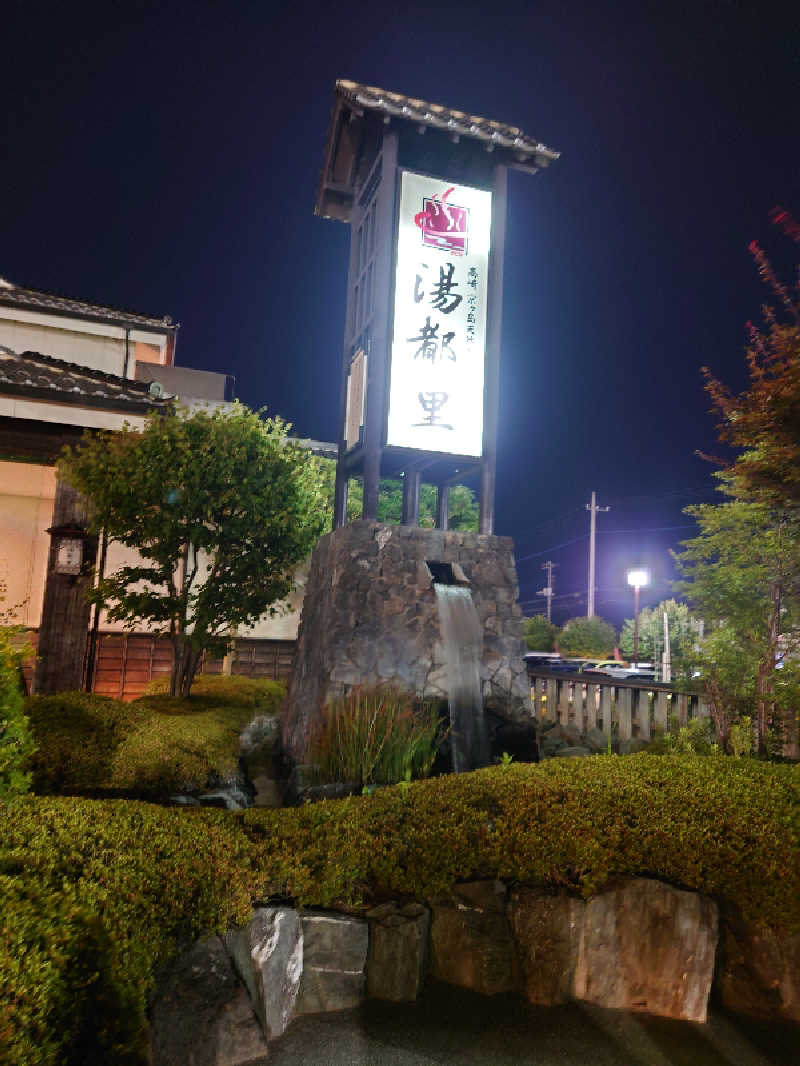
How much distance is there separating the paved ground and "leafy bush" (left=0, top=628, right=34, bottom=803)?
6.97ft

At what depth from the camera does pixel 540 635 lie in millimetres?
29031

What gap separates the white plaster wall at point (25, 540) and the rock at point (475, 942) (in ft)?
39.1

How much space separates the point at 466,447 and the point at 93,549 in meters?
5.97

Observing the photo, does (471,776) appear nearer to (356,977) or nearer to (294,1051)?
(356,977)

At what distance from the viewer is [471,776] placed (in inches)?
199

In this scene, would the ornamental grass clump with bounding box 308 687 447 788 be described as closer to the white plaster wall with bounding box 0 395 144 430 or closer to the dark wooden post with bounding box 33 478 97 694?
the dark wooden post with bounding box 33 478 97 694

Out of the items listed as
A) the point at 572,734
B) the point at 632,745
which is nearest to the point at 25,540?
the point at 572,734

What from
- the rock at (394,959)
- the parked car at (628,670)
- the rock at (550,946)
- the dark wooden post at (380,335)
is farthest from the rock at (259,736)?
the parked car at (628,670)

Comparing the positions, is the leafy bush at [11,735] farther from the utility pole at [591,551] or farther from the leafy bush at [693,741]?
→ the utility pole at [591,551]

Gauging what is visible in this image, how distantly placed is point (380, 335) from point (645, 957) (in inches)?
310

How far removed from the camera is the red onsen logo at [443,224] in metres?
9.85

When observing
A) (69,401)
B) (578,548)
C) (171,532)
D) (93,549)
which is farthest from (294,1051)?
(578,548)

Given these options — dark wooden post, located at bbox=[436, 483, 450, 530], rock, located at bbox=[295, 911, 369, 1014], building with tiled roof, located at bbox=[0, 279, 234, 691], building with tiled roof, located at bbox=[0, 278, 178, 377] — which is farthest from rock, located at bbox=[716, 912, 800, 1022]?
building with tiled roof, located at bbox=[0, 278, 178, 377]

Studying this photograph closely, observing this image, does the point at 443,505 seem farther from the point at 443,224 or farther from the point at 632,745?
the point at 632,745
